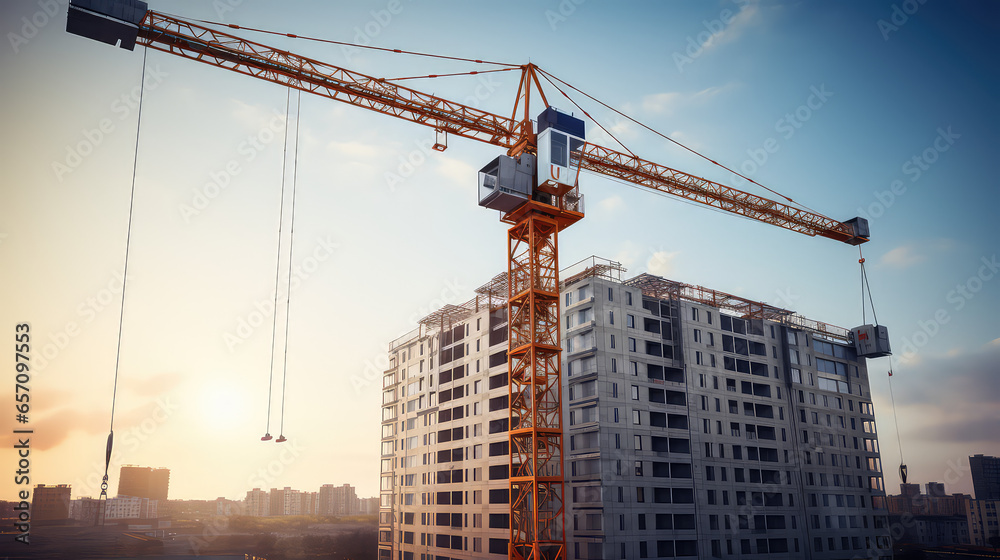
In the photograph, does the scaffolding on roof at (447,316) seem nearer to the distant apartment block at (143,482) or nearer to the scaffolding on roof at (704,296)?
the scaffolding on roof at (704,296)

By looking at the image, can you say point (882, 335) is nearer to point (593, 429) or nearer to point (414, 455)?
point (593, 429)

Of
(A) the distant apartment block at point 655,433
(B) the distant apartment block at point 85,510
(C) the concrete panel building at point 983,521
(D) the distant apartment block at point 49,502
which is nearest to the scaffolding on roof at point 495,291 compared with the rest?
(A) the distant apartment block at point 655,433

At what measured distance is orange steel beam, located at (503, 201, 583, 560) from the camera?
49.1m

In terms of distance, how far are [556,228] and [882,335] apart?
61.5m

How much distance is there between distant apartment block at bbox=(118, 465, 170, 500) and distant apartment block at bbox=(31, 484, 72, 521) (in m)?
34.5

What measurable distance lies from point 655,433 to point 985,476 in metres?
173

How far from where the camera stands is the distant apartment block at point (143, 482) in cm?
19012

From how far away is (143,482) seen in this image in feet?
637

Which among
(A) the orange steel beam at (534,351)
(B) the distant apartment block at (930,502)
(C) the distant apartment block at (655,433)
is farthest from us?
(B) the distant apartment block at (930,502)

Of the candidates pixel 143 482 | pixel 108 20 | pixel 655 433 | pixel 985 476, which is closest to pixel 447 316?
pixel 655 433

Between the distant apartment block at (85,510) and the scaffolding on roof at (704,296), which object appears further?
the distant apartment block at (85,510)

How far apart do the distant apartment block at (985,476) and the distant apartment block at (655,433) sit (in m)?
125

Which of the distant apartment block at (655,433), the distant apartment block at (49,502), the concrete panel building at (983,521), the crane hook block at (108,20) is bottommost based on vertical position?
the concrete panel building at (983,521)

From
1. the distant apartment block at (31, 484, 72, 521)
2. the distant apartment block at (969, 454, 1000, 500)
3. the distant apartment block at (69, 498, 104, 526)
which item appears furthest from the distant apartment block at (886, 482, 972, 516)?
the distant apartment block at (69, 498, 104, 526)
